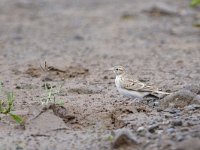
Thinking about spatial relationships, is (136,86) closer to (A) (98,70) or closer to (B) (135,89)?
(B) (135,89)

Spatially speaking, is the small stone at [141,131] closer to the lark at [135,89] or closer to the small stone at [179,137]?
the small stone at [179,137]

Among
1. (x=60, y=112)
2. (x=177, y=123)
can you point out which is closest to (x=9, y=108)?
A: (x=60, y=112)

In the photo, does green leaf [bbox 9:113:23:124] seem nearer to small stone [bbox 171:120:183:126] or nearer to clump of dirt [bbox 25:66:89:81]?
small stone [bbox 171:120:183:126]

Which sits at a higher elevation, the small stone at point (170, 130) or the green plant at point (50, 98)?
the small stone at point (170, 130)

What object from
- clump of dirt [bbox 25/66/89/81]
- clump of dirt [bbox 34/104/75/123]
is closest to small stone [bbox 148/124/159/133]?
clump of dirt [bbox 34/104/75/123]

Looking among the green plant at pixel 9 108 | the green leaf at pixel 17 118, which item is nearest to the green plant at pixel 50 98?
the green plant at pixel 9 108

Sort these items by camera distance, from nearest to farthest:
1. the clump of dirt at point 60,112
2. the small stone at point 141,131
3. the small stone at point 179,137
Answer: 1. the small stone at point 179,137
2. the small stone at point 141,131
3. the clump of dirt at point 60,112

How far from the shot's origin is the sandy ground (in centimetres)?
749

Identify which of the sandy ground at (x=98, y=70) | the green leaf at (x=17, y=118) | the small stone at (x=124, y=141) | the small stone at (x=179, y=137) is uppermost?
the small stone at (x=179, y=137)

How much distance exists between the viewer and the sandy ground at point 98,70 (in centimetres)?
749

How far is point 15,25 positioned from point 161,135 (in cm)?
1080

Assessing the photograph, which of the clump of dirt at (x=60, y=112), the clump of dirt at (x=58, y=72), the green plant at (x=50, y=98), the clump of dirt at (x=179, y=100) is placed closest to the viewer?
the clump of dirt at (x=60, y=112)

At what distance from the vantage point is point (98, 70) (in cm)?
1193

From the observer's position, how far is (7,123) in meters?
8.10
